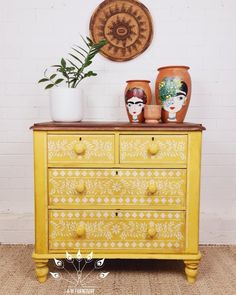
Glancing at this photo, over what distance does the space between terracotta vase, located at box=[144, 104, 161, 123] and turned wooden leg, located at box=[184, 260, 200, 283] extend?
2.97ft

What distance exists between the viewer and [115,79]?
2.74m

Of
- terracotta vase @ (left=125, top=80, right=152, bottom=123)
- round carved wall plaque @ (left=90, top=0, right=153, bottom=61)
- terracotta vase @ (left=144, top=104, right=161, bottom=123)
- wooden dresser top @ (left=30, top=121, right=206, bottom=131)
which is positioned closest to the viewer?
wooden dresser top @ (left=30, top=121, right=206, bottom=131)

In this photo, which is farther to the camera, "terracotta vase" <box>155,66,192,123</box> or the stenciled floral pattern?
"terracotta vase" <box>155,66,192,123</box>

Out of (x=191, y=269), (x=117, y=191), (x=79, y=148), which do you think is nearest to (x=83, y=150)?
(x=79, y=148)

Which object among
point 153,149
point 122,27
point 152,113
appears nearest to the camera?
point 153,149

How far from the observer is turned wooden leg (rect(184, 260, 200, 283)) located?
2156 mm

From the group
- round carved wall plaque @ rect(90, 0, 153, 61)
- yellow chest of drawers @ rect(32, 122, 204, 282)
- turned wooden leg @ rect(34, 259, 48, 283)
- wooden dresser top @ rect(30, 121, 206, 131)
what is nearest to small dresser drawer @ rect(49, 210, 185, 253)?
yellow chest of drawers @ rect(32, 122, 204, 282)

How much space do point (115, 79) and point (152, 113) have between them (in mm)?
618

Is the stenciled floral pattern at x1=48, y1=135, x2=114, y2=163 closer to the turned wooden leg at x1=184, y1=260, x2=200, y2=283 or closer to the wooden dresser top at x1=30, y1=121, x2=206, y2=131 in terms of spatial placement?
the wooden dresser top at x1=30, y1=121, x2=206, y2=131

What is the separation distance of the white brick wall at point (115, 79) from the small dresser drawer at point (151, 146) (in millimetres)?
672

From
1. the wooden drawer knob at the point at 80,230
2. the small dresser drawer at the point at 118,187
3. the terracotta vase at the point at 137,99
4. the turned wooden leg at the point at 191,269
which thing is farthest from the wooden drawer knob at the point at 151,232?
the terracotta vase at the point at 137,99

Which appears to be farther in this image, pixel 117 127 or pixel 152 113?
pixel 152 113

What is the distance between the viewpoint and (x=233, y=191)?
111 inches

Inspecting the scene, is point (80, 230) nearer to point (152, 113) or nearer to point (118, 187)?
point (118, 187)
